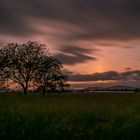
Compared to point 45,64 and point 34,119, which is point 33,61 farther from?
point 34,119

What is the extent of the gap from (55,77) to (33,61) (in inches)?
212

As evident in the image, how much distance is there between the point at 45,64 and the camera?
7275 centimetres

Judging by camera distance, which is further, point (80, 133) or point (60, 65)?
point (60, 65)

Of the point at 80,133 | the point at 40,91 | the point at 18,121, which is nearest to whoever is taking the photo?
the point at 80,133

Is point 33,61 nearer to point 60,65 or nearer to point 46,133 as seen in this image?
point 60,65

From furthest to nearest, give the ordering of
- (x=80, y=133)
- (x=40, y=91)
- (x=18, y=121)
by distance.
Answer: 1. (x=40, y=91)
2. (x=18, y=121)
3. (x=80, y=133)

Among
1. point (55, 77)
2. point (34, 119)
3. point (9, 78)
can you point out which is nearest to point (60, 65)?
point (55, 77)

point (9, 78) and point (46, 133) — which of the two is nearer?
point (46, 133)

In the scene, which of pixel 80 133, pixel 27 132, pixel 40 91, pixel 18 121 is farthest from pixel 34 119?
pixel 40 91

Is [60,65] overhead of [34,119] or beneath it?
overhead

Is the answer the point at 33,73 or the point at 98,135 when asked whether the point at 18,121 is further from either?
the point at 33,73

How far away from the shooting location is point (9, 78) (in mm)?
73562

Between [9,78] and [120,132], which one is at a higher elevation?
[9,78]

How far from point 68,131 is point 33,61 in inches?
2303
